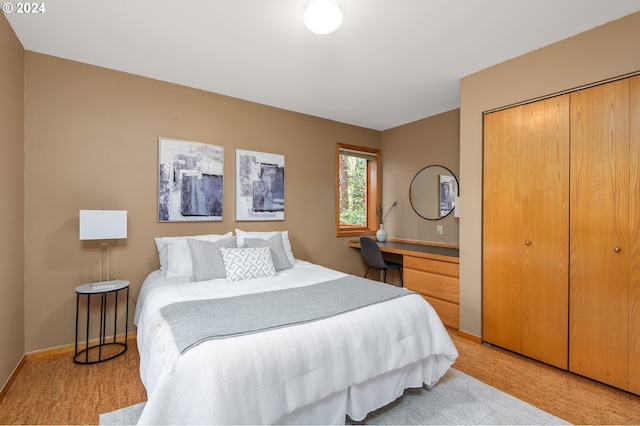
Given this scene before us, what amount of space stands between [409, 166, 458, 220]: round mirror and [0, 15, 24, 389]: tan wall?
4.19m

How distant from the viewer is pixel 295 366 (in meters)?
1.50

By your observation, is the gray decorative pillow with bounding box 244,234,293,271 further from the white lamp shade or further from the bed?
the white lamp shade

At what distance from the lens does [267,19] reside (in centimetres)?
212

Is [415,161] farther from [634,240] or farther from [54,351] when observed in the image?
[54,351]

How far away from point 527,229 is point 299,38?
240 centimetres

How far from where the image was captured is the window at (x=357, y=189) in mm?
4641

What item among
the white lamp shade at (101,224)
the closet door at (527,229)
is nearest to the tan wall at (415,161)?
the closet door at (527,229)

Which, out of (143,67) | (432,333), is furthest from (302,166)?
(432,333)

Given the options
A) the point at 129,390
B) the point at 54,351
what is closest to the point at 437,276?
the point at 129,390

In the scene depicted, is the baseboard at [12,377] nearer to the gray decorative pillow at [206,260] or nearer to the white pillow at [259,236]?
the gray decorative pillow at [206,260]

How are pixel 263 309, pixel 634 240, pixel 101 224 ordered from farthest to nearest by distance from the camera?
pixel 101 224 → pixel 634 240 → pixel 263 309

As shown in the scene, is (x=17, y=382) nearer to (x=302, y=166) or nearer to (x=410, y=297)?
(x=410, y=297)

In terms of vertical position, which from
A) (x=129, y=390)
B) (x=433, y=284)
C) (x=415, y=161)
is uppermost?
(x=415, y=161)

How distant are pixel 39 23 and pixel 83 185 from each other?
4.05 feet
